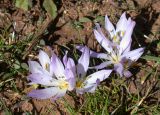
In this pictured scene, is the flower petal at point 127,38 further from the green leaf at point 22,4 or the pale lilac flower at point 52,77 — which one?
the green leaf at point 22,4

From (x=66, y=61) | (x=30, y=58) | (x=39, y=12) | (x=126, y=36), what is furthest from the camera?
(x=39, y=12)

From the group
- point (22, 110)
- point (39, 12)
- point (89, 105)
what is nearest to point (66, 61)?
point (89, 105)

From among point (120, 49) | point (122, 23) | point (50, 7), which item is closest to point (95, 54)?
point (120, 49)

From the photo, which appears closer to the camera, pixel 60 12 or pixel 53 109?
pixel 53 109

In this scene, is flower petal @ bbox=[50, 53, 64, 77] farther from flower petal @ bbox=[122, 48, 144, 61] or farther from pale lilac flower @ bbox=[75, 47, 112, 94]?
flower petal @ bbox=[122, 48, 144, 61]

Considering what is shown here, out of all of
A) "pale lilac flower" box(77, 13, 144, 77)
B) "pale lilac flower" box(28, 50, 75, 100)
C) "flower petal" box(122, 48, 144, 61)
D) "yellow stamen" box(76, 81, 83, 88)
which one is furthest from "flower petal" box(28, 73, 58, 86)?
"flower petal" box(122, 48, 144, 61)

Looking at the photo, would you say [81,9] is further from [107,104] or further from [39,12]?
[107,104]

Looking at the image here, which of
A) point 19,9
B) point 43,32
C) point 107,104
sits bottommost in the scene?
point 107,104

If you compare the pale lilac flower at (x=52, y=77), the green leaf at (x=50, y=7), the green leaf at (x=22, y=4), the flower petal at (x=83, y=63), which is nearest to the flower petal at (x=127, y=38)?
the flower petal at (x=83, y=63)
